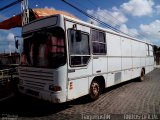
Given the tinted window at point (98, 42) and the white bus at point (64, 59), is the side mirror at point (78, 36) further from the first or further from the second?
the tinted window at point (98, 42)

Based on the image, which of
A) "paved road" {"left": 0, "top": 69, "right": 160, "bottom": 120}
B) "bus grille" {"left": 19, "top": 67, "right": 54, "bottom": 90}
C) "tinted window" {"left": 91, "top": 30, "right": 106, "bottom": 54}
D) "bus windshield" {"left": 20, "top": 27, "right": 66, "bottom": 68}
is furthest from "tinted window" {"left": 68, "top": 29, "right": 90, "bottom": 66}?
"paved road" {"left": 0, "top": 69, "right": 160, "bottom": 120}

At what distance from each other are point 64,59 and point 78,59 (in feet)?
2.81

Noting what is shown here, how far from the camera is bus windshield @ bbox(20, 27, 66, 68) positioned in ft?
21.6

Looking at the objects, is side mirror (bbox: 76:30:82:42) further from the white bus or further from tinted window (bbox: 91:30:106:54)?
tinted window (bbox: 91:30:106:54)

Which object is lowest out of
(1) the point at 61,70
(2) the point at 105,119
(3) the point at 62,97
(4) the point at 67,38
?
(2) the point at 105,119

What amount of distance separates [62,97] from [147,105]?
12.0 ft

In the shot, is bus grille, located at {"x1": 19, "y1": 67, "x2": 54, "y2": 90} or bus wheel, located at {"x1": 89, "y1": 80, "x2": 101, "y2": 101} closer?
bus grille, located at {"x1": 19, "y1": 67, "x2": 54, "y2": 90}

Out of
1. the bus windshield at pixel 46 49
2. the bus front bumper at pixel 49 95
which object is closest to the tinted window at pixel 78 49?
the bus windshield at pixel 46 49

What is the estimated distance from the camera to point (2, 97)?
353 inches

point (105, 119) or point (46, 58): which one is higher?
point (46, 58)

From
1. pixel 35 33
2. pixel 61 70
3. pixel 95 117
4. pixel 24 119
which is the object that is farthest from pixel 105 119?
pixel 35 33

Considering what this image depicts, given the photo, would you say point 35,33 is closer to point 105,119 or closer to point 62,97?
point 62,97

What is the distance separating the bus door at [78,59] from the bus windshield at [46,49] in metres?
0.32

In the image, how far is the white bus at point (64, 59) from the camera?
21.5 ft
